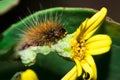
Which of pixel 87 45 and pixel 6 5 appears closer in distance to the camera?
pixel 6 5

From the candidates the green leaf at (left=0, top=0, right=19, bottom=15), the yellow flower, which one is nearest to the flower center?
the yellow flower

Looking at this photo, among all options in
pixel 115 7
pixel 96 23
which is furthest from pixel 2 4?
pixel 115 7

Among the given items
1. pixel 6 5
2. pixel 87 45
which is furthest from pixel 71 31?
pixel 6 5

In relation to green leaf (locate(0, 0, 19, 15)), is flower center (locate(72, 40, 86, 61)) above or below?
below

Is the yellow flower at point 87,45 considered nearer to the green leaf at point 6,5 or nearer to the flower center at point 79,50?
the flower center at point 79,50

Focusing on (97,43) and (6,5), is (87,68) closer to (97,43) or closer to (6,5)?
(97,43)

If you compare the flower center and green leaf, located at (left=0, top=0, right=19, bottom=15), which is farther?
the flower center

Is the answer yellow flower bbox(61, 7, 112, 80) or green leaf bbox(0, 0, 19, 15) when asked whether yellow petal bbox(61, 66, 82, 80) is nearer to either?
yellow flower bbox(61, 7, 112, 80)

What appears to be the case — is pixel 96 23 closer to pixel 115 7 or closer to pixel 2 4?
pixel 2 4
